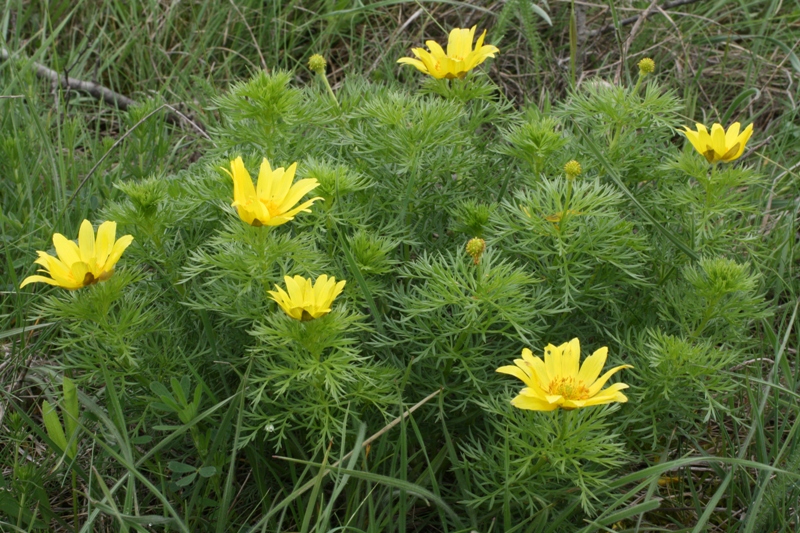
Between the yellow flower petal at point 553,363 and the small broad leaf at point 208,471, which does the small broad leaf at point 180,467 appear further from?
the yellow flower petal at point 553,363

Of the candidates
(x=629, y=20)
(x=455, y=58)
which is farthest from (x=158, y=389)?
(x=629, y=20)

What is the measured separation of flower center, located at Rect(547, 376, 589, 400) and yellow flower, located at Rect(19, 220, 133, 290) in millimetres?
820

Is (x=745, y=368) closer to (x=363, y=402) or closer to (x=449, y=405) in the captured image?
(x=449, y=405)

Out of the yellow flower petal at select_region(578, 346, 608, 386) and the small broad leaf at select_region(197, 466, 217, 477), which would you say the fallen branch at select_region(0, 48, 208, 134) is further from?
the yellow flower petal at select_region(578, 346, 608, 386)

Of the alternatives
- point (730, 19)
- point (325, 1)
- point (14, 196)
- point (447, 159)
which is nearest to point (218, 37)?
point (325, 1)

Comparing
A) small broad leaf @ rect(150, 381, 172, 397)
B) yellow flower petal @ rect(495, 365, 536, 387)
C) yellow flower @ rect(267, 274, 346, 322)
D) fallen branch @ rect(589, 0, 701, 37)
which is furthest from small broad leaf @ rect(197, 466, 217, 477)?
fallen branch @ rect(589, 0, 701, 37)

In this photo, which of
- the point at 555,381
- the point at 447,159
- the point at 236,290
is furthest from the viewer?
the point at 447,159

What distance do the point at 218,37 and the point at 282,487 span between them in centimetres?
231

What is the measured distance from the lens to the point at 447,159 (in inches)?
76.4

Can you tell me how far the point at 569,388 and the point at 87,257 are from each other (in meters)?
0.94

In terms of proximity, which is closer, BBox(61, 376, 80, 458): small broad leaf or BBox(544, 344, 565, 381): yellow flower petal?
BBox(544, 344, 565, 381): yellow flower petal

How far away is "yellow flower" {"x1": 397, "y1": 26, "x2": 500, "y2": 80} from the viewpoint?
1976 mm

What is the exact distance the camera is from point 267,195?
1.58 m

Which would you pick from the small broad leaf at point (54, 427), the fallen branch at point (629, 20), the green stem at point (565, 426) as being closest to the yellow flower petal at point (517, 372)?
the green stem at point (565, 426)
